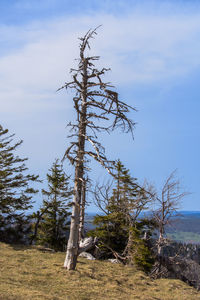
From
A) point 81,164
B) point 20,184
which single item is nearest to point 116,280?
point 81,164

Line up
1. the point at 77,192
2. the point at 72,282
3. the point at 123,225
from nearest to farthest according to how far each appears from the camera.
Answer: the point at 72,282 → the point at 77,192 → the point at 123,225

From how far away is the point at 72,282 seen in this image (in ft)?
43.9

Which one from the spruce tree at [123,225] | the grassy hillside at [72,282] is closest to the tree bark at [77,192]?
the grassy hillside at [72,282]

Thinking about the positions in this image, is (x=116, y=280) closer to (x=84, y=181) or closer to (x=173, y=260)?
(x=84, y=181)

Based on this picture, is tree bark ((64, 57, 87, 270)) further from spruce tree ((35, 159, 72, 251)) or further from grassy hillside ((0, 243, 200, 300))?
spruce tree ((35, 159, 72, 251))

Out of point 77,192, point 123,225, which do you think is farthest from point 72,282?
point 123,225

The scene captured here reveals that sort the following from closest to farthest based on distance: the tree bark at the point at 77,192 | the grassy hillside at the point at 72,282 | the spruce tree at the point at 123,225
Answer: the grassy hillside at the point at 72,282, the tree bark at the point at 77,192, the spruce tree at the point at 123,225

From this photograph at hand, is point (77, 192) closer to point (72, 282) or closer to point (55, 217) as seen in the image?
point (72, 282)

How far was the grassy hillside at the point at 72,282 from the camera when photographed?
38.2 ft

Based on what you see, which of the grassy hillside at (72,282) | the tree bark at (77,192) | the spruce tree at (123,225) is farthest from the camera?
the spruce tree at (123,225)

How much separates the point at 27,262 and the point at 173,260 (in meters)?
13.8

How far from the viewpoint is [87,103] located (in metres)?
16.1

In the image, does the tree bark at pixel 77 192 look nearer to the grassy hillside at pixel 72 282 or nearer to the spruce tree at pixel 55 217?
the grassy hillside at pixel 72 282

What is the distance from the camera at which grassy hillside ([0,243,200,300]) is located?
38.2 feet
